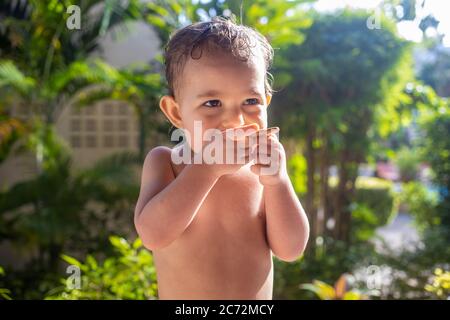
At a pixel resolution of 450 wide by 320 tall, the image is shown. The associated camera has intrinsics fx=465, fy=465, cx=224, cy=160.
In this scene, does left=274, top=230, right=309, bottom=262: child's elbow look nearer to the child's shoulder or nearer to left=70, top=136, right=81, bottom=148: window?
the child's shoulder

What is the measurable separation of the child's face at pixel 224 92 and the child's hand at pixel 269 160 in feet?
0.20

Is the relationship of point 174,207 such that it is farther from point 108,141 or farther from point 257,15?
point 108,141

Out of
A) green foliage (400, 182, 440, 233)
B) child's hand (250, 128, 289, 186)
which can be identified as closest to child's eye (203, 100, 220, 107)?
child's hand (250, 128, 289, 186)

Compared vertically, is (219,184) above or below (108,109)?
below

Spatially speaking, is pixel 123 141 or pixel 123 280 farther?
pixel 123 141

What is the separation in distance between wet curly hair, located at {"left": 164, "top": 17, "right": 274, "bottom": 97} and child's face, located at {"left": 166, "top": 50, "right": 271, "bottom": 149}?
2 cm

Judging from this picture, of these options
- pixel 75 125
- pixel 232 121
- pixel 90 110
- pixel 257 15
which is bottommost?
pixel 232 121

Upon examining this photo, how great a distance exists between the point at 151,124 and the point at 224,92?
3.05m

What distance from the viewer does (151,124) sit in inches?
153

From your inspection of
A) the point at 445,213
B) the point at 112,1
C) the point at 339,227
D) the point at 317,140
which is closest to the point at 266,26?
the point at 112,1

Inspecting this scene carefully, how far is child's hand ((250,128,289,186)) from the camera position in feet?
2.88

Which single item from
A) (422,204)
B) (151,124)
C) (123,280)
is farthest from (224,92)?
(422,204)

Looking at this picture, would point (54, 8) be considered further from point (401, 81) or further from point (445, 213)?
point (445, 213)

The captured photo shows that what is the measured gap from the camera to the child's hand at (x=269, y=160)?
88 centimetres
